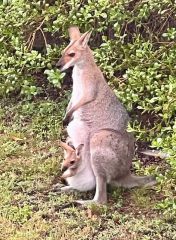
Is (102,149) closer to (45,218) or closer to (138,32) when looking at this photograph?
(45,218)

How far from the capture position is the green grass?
16.9ft

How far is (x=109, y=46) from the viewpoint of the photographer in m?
6.98

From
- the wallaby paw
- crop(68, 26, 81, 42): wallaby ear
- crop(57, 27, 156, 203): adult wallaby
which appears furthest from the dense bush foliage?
the wallaby paw

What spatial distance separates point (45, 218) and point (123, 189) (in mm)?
793

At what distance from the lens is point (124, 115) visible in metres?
6.00

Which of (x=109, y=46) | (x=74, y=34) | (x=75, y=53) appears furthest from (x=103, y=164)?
(x=109, y=46)

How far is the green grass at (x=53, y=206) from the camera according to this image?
5.16 m

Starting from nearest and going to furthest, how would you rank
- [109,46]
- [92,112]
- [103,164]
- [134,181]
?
[103,164] → [134,181] → [92,112] → [109,46]

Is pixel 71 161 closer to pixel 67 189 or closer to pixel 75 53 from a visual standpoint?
pixel 67 189

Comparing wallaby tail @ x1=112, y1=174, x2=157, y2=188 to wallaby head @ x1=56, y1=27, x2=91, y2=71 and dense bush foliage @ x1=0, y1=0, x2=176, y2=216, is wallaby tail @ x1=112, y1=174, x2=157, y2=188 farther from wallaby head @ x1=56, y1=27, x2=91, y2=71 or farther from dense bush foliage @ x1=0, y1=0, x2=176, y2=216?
wallaby head @ x1=56, y1=27, x2=91, y2=71

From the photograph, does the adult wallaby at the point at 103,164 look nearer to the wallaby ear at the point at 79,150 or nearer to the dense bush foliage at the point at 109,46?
the wallaby ear at the point at 79,150

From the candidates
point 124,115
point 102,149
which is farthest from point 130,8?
point 102,149

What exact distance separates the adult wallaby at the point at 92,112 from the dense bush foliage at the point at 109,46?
0.30 m

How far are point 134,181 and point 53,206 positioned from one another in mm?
767
